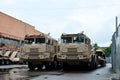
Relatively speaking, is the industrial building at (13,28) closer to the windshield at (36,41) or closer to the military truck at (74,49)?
the windshield at (36,41)

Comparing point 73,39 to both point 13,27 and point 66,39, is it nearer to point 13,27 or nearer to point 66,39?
point 66,39

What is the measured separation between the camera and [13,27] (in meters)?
72.9

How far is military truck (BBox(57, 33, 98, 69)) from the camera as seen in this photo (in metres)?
25.1

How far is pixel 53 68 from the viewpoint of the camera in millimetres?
30469

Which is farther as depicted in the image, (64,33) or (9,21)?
(9,21)

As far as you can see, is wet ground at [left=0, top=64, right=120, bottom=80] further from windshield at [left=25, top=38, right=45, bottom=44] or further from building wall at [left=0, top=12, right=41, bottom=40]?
building wall at [left=0, top=12, right=41, bottom=40]

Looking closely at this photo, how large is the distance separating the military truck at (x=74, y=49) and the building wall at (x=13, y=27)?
3394cm

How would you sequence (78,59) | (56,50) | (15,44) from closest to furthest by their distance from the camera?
(78,59), (56,50), (15,44)

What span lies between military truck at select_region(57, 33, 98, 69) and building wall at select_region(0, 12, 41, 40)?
33941 millimetres

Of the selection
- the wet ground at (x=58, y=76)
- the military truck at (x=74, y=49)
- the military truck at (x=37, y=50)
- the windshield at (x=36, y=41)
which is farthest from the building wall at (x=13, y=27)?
the wet ground at (x=58, y=76)

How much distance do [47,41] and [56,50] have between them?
7.04 ft

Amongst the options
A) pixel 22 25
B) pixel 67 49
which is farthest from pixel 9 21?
pixel 67 49

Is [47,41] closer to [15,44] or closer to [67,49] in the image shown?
[67,49]

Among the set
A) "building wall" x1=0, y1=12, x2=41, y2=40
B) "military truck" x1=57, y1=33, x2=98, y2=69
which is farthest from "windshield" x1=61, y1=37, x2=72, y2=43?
"building wall" x1=0, y1=12, x2=41, y2=40
